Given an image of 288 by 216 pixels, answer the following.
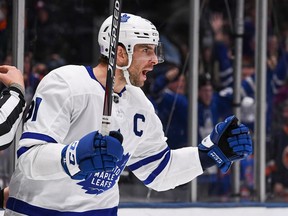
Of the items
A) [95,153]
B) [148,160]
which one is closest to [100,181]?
A: [148,160]

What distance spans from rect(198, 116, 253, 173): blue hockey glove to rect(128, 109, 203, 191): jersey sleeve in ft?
0.17

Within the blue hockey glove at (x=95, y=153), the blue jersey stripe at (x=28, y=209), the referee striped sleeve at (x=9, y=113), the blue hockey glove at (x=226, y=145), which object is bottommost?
the blue jersey stripe at (x=28, y=209)

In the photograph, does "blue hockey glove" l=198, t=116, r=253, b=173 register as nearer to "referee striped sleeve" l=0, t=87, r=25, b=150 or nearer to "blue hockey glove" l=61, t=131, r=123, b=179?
"blue hockey glove" l=61, t=131, r=123, b=179

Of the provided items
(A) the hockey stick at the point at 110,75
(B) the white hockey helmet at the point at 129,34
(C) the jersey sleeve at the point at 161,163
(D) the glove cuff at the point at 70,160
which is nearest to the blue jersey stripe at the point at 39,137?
(D) the glove cuff at the point at 70,160

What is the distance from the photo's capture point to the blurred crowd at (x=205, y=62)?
4621mm

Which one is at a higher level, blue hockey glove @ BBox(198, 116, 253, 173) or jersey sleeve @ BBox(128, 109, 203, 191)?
blue hockey glove @ BBox(198, 116, 253, 173)

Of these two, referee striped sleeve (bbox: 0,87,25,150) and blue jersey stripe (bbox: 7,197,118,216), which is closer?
referee striped sleeve (bbox: 0,87,25,150)

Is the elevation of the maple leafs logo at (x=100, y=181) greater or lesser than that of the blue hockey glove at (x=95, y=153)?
lesser

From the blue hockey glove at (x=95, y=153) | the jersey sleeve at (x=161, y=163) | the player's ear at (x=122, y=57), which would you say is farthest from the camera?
the jersey sleeve at (x=161, y=163)

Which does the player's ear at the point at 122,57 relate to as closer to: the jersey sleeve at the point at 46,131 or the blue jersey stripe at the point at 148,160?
the jersey sleeve at the point at 46,131

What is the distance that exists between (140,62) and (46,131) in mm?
498

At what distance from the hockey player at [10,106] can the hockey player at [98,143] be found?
4.3 inches

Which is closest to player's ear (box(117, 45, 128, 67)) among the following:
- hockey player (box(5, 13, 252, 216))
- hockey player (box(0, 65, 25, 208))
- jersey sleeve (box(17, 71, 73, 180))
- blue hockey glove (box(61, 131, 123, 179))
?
hockey player (box(5, 13, 252, 216))

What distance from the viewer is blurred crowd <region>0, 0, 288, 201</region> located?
4.62 metres
